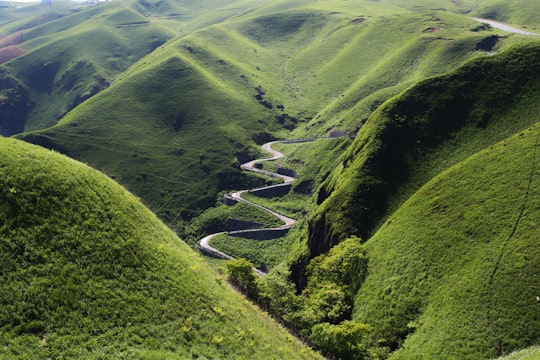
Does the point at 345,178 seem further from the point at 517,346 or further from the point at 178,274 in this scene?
the point at 178,274

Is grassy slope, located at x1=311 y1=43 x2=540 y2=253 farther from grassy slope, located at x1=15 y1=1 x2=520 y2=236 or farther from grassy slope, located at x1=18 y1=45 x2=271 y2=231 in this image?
grassy slope, located at x1=18 y1=45 x2=271 y2=231

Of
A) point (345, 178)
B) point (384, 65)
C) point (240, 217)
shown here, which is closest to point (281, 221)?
point (240, 217)

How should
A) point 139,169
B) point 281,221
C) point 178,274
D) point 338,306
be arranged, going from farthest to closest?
point 139,169 < point 281,221 < point 338,306 < point 178,274

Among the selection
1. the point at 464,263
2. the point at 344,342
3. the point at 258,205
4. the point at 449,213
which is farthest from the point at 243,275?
the point at 258,205

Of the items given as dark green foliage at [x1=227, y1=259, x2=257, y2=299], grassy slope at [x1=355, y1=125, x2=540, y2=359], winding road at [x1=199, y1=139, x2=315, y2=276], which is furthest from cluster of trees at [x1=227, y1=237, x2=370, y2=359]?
winding road at [x1=199, y1=139, x2=315, y2=276]

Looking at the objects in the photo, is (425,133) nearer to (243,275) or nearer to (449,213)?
(449,213)
